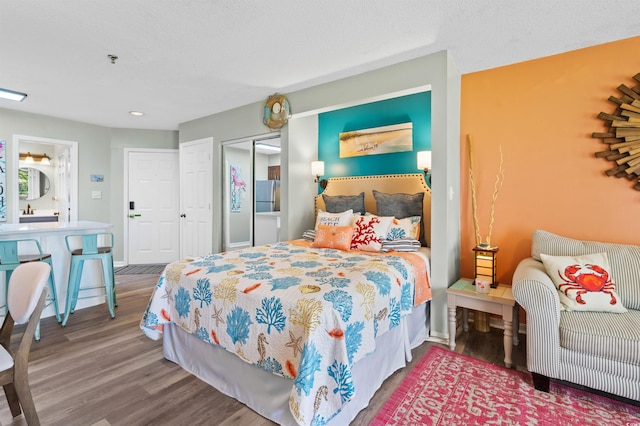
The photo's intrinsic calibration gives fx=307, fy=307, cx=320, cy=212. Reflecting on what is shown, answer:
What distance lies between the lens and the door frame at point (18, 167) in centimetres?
436

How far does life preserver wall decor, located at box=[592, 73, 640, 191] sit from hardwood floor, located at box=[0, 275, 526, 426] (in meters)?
1.60

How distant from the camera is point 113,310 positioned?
10.5 ft

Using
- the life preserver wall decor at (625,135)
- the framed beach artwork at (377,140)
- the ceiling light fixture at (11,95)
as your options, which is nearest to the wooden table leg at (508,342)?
the life preserver wall decor at (625,135)

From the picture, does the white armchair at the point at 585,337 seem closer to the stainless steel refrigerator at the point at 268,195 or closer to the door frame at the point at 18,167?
the stainless steel refrigerator at the point at 268,195

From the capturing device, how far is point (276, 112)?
377 centimetres

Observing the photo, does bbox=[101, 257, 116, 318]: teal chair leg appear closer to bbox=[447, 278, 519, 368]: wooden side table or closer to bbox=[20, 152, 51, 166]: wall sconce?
bbox=[447, 278, 519, 368]: wooden side table

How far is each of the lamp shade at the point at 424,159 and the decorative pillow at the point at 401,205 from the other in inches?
11.0

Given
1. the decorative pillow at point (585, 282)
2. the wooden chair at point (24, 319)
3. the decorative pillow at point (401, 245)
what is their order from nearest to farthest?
the wooden chair at point (24, 319)
the decorative pillow at point (585, 282)
the decorative pillow at point (401, 245)

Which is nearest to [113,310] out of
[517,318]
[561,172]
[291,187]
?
[291,187]

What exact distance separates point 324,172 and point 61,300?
325 centimetres

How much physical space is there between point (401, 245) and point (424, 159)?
909 mm

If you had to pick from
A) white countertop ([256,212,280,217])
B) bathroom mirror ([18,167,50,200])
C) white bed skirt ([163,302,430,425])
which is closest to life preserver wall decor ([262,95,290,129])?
white countertop ([256,212,280,217])

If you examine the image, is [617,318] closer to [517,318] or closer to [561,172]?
[517,318]

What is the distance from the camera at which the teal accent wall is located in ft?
10.9
